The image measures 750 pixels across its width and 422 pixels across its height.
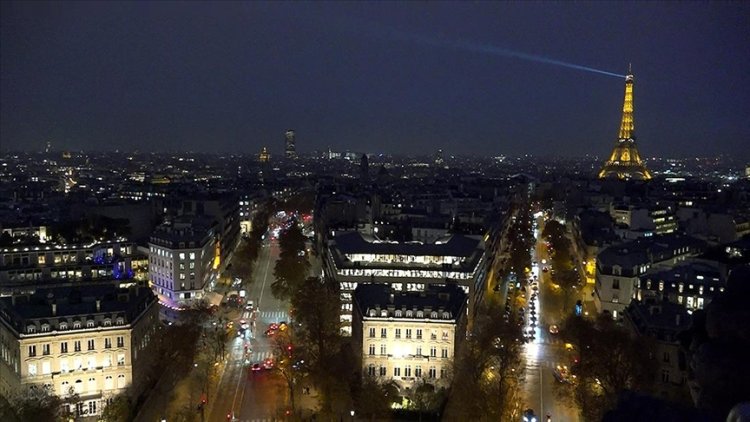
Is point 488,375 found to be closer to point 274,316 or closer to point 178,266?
point 274,316

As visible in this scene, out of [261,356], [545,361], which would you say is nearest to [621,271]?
[545,361]

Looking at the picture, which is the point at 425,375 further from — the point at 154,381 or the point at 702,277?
the point at 702,277

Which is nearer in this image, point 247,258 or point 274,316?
point 274,316

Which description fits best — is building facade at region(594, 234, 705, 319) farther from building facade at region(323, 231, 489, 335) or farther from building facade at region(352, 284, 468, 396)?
building facade at region(352, 284, 468, 396)

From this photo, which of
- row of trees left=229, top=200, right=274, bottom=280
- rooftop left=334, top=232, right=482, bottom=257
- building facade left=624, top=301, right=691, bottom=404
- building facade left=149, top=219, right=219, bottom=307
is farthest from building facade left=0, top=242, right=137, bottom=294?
building facade left=624, top=301, right=691, bottom=404

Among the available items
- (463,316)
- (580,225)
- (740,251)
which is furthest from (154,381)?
(580,225)
